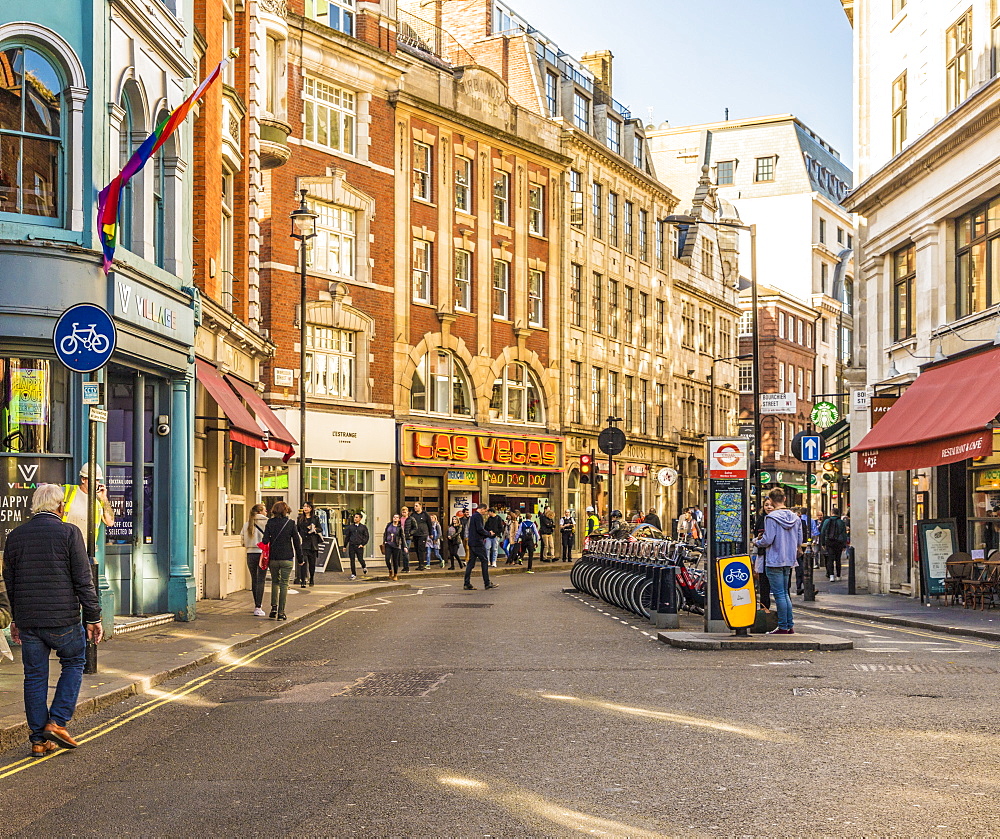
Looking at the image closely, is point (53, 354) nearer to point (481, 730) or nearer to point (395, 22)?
point (481, 730)

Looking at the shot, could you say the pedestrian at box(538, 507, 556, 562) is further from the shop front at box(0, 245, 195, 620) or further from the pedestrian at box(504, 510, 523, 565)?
the shop front at box(0, 245, 195, 620)

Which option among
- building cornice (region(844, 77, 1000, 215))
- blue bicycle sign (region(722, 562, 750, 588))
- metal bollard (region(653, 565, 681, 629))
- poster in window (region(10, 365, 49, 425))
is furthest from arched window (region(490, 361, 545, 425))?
poster in window (region(10, 365, 49, 425))

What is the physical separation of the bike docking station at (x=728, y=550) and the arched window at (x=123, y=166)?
8162 mm

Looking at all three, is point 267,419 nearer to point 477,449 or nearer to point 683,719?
point 683,719

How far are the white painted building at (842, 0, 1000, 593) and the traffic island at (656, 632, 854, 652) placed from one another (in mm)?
6462

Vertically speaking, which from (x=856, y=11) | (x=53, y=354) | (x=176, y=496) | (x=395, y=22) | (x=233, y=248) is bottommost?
(x=176, y=496)

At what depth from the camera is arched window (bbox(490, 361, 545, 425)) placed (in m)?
49.6

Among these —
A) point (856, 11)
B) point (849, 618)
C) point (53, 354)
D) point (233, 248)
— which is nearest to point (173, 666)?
point (53, 354)

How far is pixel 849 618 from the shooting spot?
22.4 metres

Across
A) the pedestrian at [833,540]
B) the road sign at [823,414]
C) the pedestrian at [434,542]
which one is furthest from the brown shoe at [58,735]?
the road sign at [823,414]

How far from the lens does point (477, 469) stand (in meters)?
47.6

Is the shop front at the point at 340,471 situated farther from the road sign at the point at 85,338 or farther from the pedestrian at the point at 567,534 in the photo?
the road sign at the point at 85,338

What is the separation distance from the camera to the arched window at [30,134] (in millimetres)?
15898

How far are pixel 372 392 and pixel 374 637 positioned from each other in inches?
996
